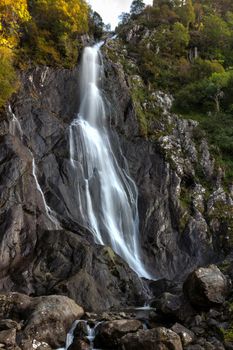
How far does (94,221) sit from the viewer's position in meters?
24.2

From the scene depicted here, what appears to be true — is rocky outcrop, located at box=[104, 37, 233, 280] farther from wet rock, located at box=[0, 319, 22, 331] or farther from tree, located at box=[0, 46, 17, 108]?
wet rock, located at box=[0, 319, 22, 331]

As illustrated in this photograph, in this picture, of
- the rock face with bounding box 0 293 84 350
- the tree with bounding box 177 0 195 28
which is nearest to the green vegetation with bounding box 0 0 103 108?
the rock face with bounding box 0 293 84 350

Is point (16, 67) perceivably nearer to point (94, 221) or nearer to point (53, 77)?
point (53, 77)

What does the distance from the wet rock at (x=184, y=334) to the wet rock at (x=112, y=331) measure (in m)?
1.27

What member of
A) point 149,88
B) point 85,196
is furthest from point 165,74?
point 85,196

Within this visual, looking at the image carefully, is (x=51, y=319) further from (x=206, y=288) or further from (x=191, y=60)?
(x=191, y=60)

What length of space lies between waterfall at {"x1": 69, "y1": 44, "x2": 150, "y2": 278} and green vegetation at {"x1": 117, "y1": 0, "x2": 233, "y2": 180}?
9.59 metres

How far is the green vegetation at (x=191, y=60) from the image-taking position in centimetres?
3769

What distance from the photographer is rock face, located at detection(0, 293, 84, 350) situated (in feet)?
41.2

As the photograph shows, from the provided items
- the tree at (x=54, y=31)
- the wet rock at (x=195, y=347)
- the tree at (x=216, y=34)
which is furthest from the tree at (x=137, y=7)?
the wet rock at (x=195, y=347)

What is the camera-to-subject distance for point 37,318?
44.0ft

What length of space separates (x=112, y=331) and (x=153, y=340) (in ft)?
5.39

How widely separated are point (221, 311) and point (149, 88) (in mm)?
28243

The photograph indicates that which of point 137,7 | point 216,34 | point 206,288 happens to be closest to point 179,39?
point 216,34
